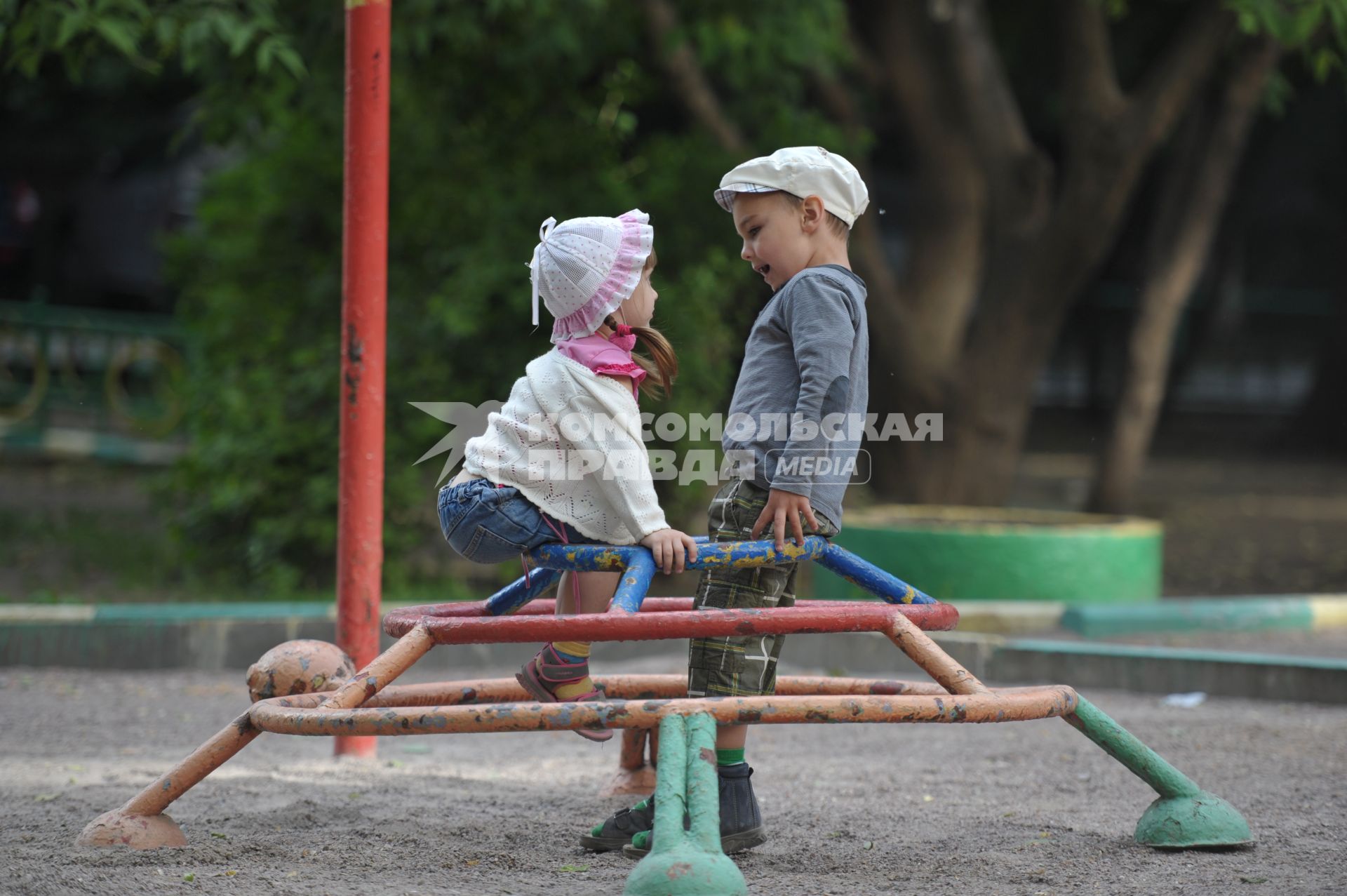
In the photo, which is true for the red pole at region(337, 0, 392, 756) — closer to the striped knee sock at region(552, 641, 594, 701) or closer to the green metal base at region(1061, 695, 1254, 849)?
the striped knee sock at region(552, 641, 594, 701)

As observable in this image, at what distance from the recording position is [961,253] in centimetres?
829

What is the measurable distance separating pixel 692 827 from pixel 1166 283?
675 centimetres

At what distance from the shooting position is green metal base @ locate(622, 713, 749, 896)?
2180 mm

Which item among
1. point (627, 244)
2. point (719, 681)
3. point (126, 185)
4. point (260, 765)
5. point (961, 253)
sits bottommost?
point (260, 765)

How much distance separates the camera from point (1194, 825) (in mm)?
2711

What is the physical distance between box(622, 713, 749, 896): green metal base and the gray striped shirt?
0.52 metres

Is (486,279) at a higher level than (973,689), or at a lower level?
higher

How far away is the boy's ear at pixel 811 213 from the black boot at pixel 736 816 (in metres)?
1.06

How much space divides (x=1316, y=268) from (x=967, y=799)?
65.8 feet

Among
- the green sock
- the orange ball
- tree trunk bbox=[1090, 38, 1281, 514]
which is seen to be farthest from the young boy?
tree trunk bbox=[1090, 38, 1281, 514]

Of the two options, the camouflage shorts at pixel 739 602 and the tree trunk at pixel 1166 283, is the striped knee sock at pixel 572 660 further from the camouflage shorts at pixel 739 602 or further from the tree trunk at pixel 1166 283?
the tree trunk at pixel 1166 283

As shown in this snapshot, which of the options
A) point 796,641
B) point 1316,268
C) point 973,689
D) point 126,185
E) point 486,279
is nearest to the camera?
point 973,689

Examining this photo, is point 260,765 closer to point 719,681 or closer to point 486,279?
point 719,681

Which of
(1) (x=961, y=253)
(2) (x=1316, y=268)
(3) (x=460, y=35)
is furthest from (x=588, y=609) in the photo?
(2) (x=1316, y=268)
